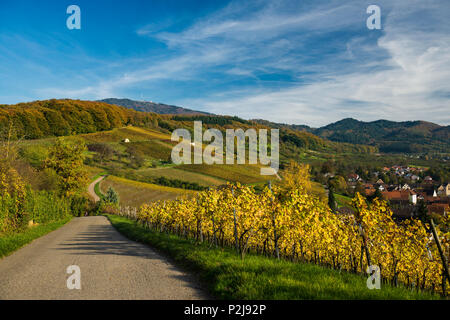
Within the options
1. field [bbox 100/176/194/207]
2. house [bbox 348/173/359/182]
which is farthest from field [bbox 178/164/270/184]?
house [bbox 348/173/359/182]

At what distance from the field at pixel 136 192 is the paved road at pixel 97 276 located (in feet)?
148

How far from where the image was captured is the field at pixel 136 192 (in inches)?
2348

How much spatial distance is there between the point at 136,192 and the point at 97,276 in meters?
58.4

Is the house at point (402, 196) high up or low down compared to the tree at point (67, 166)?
down

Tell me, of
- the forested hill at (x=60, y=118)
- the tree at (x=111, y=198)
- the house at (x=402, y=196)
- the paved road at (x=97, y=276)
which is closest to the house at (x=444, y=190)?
the house at (x=402, y=196)

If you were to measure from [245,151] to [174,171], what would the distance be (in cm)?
5741

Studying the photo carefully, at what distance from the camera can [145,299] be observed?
6652 millimetres

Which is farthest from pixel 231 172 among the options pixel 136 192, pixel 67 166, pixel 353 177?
pixel 353 177

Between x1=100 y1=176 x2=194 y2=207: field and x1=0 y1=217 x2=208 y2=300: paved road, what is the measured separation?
45154 millimetres

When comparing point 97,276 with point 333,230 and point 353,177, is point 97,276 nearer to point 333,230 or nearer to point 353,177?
point 333,230

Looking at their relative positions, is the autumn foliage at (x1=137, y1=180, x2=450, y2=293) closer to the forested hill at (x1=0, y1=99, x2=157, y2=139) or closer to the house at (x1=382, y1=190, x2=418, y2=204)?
the forested hill at (x1=0, y1=99, x2=157, y2=139)

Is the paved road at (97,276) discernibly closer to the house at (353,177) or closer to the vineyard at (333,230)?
the vineyard at (333,230)

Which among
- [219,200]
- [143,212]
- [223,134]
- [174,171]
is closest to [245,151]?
[223,134]
